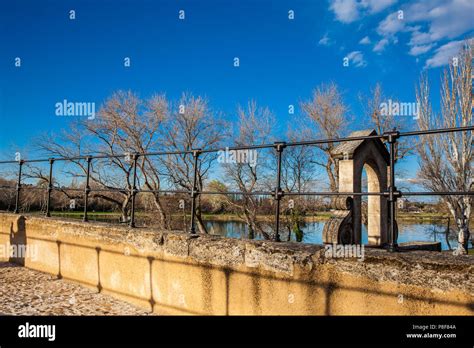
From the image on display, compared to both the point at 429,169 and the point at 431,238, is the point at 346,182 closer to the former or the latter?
the point at 429,169

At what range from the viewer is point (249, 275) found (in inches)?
131

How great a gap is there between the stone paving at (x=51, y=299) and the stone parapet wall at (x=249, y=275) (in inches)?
5.2

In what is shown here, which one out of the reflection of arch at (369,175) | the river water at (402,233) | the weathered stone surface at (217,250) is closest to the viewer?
the weathered stone surface at (217,250)

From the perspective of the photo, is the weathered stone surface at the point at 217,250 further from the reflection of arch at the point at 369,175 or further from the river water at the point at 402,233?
the river water at the point at 402,233

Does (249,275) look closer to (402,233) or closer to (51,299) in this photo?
(51,299)

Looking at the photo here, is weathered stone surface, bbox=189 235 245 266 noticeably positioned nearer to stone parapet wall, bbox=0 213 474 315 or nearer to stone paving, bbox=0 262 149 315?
stone parapet wall, bbox=0 213 474 315

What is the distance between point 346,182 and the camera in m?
6.67

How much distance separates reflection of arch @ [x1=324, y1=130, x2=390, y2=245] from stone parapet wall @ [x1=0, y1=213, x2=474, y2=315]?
10.2 feet

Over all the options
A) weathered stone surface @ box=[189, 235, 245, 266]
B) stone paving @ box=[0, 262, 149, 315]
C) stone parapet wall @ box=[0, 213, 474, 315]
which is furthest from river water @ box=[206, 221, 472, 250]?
weathered stone surface @ box=[189, 235, 245, 266]

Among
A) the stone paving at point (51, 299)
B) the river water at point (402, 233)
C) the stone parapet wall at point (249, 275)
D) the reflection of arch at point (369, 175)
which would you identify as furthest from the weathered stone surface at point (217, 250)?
the river water at point (402, 233)

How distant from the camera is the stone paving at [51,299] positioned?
13.5 ft

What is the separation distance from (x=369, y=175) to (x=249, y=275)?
5.31m

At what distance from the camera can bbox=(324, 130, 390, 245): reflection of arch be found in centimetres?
662
